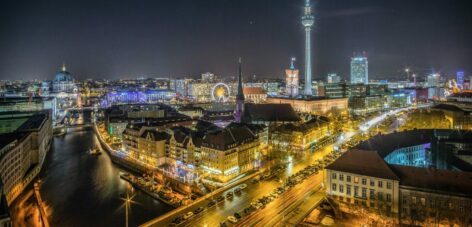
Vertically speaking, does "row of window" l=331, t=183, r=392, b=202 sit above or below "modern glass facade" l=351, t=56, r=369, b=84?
below

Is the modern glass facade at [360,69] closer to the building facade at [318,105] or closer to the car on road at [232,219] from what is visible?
the building facade at [318,105]

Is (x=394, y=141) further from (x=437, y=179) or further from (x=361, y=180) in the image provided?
(x=437, y=179)

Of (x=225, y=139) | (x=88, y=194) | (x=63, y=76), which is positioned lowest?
(x=88, y=194)

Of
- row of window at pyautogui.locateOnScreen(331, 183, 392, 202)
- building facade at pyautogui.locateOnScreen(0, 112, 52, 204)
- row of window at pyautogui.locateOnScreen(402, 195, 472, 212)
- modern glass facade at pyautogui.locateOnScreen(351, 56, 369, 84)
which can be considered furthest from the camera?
modern glass facade at pyautogui.locateOnScreen(351, 56, 369, 84)

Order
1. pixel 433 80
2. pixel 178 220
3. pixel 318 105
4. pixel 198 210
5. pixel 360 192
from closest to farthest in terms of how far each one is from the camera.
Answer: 1. pixel 178 220
2. pixel 198 210
3. pixel 360 192
4. pixel 318 105
5. pixel 433 80

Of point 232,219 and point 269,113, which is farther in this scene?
point 269,113

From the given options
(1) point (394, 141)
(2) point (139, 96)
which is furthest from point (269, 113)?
(2) point (139, 96)

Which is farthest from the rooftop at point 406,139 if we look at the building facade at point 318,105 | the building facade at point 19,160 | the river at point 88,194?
the building facade at point 318,105

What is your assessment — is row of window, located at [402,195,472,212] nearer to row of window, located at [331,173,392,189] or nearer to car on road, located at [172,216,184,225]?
row of window, located at [331,173,392,189]

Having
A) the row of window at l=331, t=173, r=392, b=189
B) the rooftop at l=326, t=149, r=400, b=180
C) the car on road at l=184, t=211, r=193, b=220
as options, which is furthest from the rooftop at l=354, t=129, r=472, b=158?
the car on road at l=184, t=211, r=193, b=220
